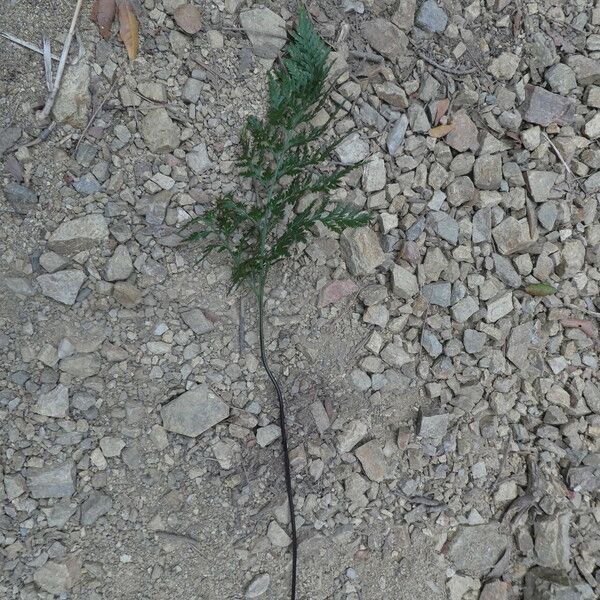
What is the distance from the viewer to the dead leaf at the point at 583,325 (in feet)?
8.82

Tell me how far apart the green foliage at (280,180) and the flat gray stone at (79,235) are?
0.98 feet

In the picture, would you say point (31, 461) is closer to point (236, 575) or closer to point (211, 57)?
point (236, 575)

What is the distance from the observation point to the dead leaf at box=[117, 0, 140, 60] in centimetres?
230

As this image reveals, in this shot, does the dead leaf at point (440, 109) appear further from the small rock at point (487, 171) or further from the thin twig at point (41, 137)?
the thin twig at point (41, 137)

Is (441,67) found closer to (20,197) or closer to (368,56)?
(368,56)

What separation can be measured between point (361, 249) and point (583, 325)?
98 cm

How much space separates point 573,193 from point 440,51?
0.77 m

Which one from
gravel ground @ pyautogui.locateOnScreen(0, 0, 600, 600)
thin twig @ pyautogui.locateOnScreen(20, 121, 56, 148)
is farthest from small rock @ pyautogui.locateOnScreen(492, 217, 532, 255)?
thin twig @ pyautogui.locateOnScreen(20, 121, 56, 148)

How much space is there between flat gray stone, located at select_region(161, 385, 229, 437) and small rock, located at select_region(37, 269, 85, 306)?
0.50m

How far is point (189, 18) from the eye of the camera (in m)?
2.37

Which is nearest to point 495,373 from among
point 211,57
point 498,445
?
point 498,445

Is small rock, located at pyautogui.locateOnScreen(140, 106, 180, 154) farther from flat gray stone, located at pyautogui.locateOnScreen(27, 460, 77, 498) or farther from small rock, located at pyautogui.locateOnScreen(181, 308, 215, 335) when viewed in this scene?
flat gray stone, located at pyautogui.locateOnScreen(27, 460, 77, 498)

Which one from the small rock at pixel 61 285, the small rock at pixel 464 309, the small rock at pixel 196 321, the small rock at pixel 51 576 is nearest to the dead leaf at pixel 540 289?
the small rock at pixel 464 309

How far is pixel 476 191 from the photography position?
8.58 feet
